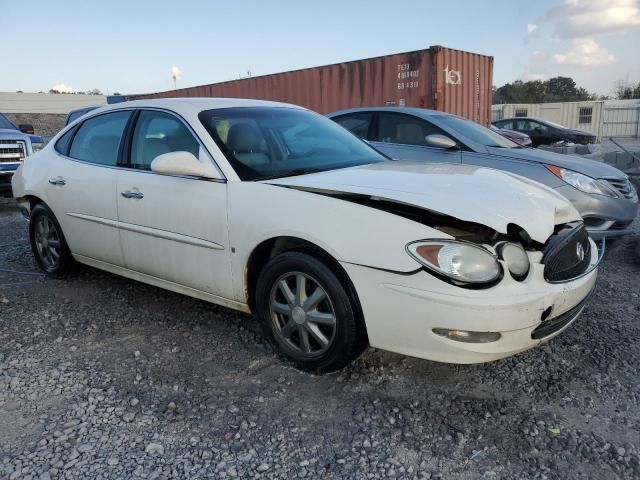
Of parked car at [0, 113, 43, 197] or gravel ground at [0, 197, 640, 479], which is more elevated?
parked car at [0, 113, 43, 197]

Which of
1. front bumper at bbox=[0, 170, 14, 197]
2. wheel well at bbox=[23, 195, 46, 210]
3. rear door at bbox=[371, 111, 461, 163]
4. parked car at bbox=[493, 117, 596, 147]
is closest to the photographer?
wheel well at bbox=[23, 195, 46, 210]

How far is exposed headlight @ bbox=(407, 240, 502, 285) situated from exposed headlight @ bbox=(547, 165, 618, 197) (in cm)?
298

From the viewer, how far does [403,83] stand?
11.8 metres

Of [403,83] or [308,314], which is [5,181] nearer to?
[403,83]

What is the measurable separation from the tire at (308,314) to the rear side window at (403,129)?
3488 mm

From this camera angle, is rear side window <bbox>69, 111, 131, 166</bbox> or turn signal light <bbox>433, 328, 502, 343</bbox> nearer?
turn signal light <bbox>433, 328, 502, 343</bbox>

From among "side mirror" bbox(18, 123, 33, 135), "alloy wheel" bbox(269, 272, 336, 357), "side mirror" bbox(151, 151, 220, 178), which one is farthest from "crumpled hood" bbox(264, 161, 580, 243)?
"side mirror" bbox(18, 123, 33, 135)

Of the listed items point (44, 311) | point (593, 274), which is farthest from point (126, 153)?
point (593, 274)

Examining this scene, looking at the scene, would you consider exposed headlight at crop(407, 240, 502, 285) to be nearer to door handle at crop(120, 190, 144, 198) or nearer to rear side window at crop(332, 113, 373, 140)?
door handle at crop(120, 190, 144, 198)

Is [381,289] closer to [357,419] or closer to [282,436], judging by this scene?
[357,419]

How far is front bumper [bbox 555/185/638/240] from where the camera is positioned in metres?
4.89

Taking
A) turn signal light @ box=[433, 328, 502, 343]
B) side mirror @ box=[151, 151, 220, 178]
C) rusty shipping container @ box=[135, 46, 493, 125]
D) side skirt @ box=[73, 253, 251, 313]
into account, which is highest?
rusty shipping container @ box=[135, 46, 493, 125]

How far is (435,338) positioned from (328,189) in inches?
37.8

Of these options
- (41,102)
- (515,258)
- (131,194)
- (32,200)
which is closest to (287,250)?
(515,258)
